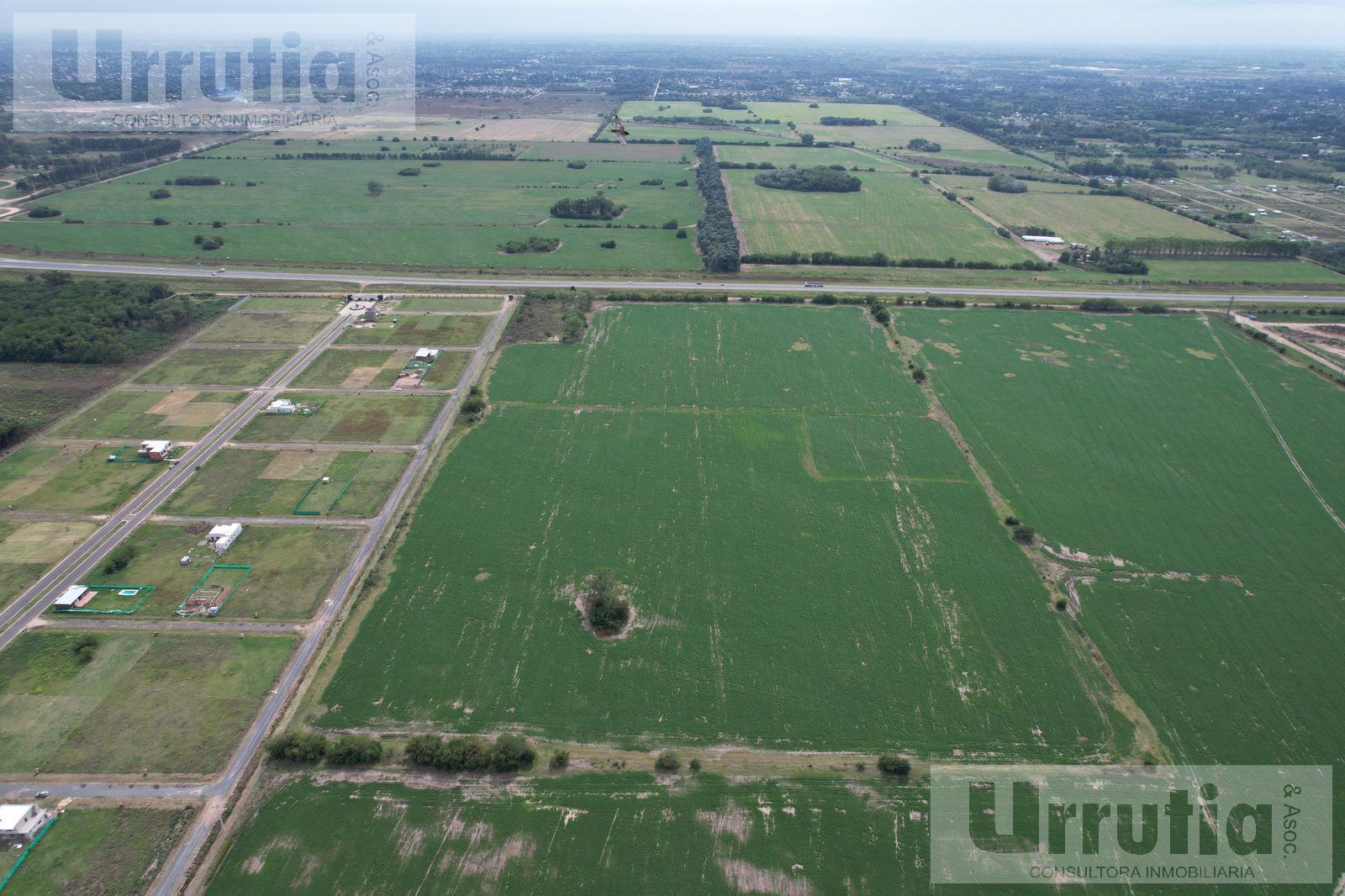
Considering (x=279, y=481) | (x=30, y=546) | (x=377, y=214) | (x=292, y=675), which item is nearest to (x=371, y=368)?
(x=279, y=481)

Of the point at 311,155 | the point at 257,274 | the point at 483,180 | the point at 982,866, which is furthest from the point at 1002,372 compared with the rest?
the point at 311,155

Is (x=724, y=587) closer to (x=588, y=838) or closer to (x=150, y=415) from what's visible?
(x=588, y=838)

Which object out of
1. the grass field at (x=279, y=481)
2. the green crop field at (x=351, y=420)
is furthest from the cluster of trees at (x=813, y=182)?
the grass field at (x=279, y=481)

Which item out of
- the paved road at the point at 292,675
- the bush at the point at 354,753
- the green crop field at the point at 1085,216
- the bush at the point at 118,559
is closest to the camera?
the paved road at the point at 292,675

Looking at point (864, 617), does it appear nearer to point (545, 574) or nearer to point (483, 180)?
point (545, 574)

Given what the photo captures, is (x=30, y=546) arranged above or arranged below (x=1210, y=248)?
below

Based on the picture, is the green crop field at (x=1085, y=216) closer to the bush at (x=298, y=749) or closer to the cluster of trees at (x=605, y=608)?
the cluster of trees at (x=605, y=608)

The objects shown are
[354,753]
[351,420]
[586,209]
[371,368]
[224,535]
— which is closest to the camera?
[354,753]
